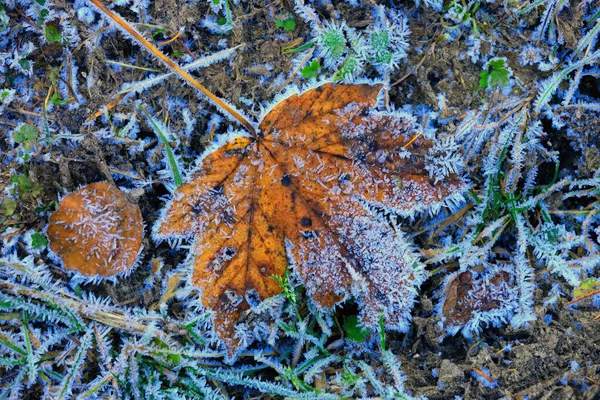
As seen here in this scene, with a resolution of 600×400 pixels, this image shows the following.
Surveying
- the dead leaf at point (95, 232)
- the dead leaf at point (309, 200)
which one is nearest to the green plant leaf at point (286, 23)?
the dead leaf at point (309, 200)

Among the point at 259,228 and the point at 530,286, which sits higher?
the point at 259,228

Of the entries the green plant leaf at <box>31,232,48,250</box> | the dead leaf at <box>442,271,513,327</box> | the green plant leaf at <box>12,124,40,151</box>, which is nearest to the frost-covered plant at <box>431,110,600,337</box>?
the dead leaf at <box>442,271,513,327</box>

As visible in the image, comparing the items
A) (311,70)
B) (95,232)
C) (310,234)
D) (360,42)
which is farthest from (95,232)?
(360,42)

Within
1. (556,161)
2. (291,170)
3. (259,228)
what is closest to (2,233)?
(259,228)

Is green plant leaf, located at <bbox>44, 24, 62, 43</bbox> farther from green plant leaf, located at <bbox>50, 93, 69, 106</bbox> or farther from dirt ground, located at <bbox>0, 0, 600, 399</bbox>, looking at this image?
green plant leaf, located at <bbox>50, 93, 69, 106</bbox>

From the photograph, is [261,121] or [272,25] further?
[272,25]

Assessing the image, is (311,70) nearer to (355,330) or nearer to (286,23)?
(286,23)

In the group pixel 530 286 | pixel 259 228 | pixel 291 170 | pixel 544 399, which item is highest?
pixel 291 170

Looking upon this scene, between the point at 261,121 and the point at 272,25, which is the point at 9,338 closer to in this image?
the point at 261,121
